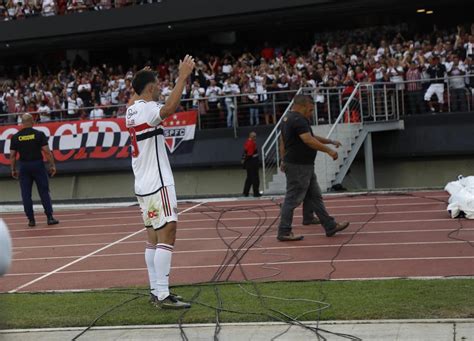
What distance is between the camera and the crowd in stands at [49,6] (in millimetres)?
30750

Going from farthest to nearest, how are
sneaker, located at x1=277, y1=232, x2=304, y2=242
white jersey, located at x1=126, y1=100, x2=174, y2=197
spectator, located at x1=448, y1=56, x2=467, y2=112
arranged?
spectator, located at x1=448, y1=56, x2=467, y2=112
sneaker, located at x1=277, y1=232, x2=304, y2=242
white jersey, located at x1=126, y1=100, x2=174, y2=197

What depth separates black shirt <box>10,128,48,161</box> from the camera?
1531 cm

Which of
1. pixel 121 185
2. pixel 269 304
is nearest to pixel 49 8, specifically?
pixel 121 185

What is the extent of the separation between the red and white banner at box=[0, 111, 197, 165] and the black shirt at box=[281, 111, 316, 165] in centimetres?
1236

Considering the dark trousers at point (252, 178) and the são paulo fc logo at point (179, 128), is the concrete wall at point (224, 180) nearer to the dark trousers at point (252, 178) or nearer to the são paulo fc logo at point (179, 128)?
the são paulo fc logo at point (179, 128)

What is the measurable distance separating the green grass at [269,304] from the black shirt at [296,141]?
10.6 ft

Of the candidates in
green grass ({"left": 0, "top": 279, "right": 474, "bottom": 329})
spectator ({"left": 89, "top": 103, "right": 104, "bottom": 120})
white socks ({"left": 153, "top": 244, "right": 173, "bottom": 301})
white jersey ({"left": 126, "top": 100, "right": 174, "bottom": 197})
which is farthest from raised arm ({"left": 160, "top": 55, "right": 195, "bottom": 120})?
spectator ({"left": 89, "top": 103, "right": 104, "bottom": 120})

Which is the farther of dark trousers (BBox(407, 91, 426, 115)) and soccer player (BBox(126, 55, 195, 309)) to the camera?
dark trousers (BBox(407, 91, 426, 115))

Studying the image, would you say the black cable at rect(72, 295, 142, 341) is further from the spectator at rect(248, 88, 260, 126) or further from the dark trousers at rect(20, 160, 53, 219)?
the spectator at rect(248, 88, 260, 126)

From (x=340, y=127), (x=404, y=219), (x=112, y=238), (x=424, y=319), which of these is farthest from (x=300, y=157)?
(x=340, y=127)

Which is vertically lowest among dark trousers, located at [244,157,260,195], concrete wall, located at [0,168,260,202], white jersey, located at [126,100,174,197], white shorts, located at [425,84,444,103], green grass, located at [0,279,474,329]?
concrete wall, located at [0,168,260,202]

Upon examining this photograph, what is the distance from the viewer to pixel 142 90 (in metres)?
8.01

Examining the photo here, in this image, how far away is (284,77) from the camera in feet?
78.0

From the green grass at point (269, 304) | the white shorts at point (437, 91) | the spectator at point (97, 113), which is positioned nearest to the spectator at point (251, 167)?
the white shorts at point (437, 91)
